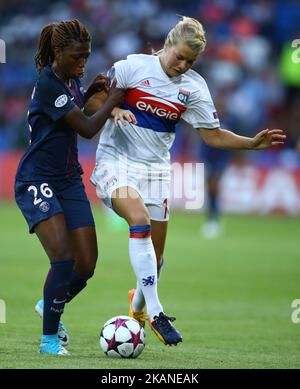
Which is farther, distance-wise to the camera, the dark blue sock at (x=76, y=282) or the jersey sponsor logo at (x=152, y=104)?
the jersey sponsor logo at (x=152, y=104)

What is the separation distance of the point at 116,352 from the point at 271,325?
262 cm

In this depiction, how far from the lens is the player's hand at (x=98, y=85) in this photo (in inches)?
297

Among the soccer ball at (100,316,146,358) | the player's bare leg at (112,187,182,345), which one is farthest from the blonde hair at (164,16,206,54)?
the soccer ball at (100,316,146,358)

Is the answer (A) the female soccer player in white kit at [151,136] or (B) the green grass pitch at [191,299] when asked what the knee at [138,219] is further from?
(B) the green grass pitch at [191,299]

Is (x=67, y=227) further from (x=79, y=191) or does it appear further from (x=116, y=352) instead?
(x=116, y=352)

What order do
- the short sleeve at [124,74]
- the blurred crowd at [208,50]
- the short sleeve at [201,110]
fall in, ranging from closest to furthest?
1. the short sleeve at [124,74]
2. the short sleeve at [201,110]
3. the blurred crowd at [208,50]

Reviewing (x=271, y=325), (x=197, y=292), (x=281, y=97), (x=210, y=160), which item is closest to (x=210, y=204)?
(x=210, y=160)

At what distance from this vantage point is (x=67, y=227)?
717 cm

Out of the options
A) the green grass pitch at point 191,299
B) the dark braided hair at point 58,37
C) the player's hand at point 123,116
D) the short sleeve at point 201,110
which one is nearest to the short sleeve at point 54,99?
the dark braided hair at point 58,37

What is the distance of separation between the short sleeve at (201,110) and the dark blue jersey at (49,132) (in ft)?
3.59

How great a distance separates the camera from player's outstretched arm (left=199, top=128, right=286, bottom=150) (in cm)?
759

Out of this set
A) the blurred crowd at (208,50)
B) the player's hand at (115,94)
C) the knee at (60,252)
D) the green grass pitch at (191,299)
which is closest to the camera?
the knee at (60,252)

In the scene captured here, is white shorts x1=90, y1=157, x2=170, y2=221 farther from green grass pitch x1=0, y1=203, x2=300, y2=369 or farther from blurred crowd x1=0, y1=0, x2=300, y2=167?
blurred crowd x1=0, y1=0, x2=300, y2=167

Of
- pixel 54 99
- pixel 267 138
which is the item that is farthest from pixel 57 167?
pixel 267 138
